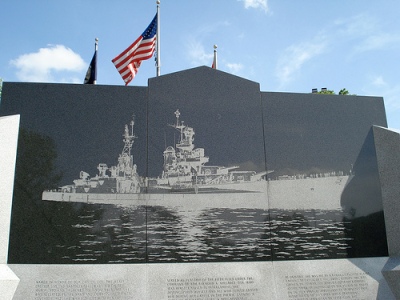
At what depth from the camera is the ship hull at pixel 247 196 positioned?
7535 mm

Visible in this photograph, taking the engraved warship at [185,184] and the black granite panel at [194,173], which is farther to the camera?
the engraved warship at [185,184]

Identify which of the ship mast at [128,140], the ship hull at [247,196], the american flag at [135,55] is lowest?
the ship hull at [247,196]

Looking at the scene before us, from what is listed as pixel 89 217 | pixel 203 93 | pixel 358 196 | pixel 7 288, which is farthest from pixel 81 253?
pixel 358 196

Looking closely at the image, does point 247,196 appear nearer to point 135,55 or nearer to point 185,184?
point 185,184

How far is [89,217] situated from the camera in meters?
7.37

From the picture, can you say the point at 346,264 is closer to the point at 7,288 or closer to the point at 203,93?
the point at 203,93

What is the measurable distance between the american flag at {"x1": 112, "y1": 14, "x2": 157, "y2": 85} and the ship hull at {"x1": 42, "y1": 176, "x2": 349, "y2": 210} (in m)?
3.96

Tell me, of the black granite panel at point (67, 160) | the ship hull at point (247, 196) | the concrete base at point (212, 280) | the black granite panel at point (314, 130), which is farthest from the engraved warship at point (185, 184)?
the concrete base at point (212, 280)

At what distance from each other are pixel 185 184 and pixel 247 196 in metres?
1.36

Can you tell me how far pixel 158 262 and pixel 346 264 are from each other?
4004mm

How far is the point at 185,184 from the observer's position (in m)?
7.86

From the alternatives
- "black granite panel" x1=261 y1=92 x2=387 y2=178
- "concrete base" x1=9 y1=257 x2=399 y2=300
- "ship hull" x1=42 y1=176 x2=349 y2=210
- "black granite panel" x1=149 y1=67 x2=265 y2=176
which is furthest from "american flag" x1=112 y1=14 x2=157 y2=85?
"concrete base" x1=9 y1=257 x2=399 y2=300

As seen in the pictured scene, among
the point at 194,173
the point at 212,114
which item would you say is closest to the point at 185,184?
the point at 194,173

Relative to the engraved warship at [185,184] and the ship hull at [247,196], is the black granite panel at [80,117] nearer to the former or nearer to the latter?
the engraved warship at [185,184]
